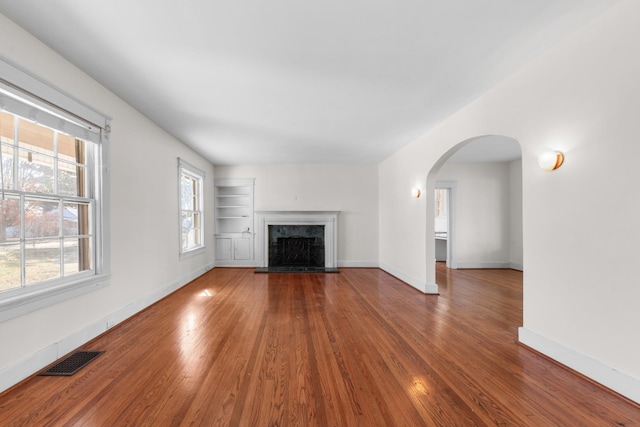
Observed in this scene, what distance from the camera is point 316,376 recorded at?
197cm

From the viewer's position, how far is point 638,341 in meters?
1.65

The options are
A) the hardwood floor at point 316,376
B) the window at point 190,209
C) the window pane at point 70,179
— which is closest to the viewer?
the hardwood floor at point 316,376

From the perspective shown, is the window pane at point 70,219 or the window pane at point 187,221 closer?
the window pane at point 70,219

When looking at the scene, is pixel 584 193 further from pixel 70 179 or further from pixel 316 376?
pixel 70 179

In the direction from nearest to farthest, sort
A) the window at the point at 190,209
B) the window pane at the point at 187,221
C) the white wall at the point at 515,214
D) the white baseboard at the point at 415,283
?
the white baseboard at the point at 415,283, the window at the point at 190,209, the window pane at the point at 187,221, the white wall at the point at 515,214

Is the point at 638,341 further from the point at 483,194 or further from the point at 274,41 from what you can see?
the point at 483,194

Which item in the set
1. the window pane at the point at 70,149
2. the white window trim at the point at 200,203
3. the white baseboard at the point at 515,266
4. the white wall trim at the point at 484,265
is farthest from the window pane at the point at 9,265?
the white baseboard at the point at 515,266

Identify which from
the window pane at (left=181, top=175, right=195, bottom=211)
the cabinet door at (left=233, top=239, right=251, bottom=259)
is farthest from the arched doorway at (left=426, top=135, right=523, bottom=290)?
the window pane at (left=181, top=175, right=195, bottom=211)

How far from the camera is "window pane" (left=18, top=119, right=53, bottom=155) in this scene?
2.07m

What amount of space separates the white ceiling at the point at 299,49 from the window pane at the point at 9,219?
126 centimetres

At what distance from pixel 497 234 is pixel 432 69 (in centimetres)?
546

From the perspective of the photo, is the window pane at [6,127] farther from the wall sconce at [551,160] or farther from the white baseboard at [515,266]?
the white baseboard at [515,266]

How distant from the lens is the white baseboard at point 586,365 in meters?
1.68

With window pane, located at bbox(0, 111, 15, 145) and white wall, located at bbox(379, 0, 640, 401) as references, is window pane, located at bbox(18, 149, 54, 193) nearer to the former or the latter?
window pane, located at bbox(0, 111, 15, 145)
